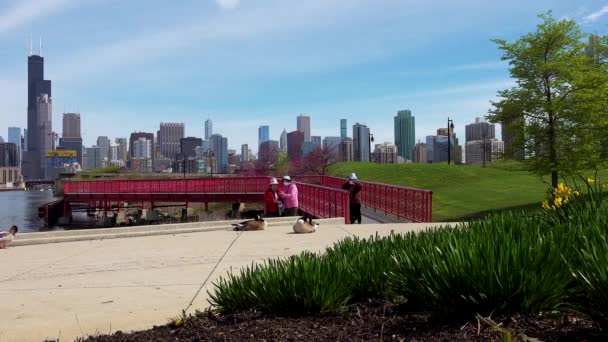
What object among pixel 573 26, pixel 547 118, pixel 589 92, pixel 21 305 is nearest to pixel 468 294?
pixel 21 305

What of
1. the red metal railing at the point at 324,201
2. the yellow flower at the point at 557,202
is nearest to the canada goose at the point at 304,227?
the red metal railing at the point at 324,201

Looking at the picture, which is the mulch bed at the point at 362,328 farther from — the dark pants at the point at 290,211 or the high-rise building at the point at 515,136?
the high-rise building at the point at 515,136

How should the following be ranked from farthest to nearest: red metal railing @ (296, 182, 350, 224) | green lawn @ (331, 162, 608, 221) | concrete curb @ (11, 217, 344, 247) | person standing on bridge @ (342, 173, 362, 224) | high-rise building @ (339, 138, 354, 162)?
high-rise building @ (339, 138, 354, 162)
green lawn @ (331, 162, 608, 221)
red metal railing @ (296, 182, 350, 224)
person standing on bridge @ (342, 173, 362, 224)
concrete curb @ (11, 217, 344, 247)

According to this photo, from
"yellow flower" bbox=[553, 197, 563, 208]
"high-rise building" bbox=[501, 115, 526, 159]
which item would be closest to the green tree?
"high-rise building" bbox=[501, 115, 526, 159]

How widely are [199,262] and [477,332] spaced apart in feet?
18.2

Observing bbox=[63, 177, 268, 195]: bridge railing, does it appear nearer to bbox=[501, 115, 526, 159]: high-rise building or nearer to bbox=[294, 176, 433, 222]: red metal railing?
bbox=[294, 176, 433, 222]: red metal railing

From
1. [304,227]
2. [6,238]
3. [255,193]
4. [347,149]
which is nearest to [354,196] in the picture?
[304,227]

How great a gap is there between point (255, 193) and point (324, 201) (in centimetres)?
2069

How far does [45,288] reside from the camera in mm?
6094

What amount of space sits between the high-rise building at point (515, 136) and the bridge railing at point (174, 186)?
67.2 ft

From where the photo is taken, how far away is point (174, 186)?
46.1m

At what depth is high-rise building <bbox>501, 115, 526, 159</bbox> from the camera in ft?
71.3

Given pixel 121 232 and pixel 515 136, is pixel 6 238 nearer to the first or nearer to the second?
pixel 121 232

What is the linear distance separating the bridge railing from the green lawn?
48.3 feet
